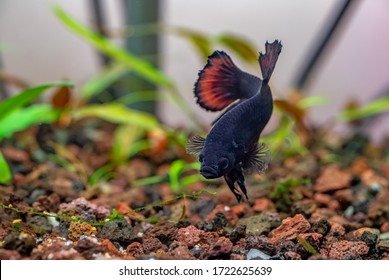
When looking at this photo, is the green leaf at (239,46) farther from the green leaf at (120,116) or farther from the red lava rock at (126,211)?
the red lava rock at (126,211)

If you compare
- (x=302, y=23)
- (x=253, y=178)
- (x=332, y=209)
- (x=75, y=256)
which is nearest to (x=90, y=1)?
(x=302, y=23)

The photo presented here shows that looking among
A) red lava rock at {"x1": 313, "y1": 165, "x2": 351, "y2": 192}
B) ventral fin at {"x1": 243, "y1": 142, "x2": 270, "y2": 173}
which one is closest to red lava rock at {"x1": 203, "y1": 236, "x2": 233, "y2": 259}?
ventral fin at {"x1": 243, "y1": 142, "x2": 270, "y2": 173}

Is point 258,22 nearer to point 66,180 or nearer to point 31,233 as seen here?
point 66,180

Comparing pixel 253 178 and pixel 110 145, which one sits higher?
pixel 110 145

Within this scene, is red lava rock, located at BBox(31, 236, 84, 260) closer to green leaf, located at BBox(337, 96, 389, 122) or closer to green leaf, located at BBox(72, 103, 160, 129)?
green leaf, located at BBox(72, 103, 160, 129)

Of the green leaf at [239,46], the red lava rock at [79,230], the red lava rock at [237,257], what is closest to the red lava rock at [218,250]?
the red lava rock at [237,257]

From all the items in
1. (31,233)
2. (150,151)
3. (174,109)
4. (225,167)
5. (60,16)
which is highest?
(174,109)
